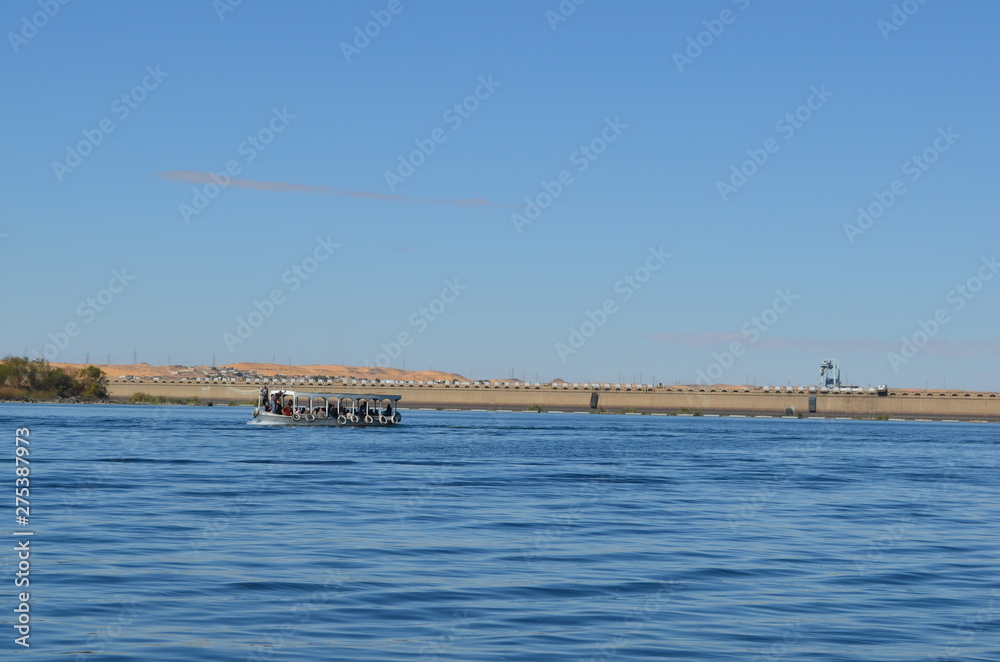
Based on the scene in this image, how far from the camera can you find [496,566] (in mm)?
25641

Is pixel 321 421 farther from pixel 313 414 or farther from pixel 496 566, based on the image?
pixel 496 566

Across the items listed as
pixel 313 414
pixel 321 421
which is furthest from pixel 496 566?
pixel 313 414

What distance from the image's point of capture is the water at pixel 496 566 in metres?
18.6

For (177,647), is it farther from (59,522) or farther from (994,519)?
(994,519)

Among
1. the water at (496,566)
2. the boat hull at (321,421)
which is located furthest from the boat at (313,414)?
the water at (496,566)

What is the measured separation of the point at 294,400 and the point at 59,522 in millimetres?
88914

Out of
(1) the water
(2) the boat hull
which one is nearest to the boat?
(2) the boat hull

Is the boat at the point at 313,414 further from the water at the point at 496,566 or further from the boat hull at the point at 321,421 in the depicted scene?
the water at the point at 496,566

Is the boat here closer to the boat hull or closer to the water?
the boat hull

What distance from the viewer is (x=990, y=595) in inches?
931

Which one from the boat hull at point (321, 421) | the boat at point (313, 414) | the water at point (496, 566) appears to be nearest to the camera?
the water at point (496, 566)

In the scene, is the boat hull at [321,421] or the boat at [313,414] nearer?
the boat hull at [321,421]

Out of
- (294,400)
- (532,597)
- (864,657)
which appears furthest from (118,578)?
(294,400)

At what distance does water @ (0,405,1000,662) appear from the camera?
734 inches
